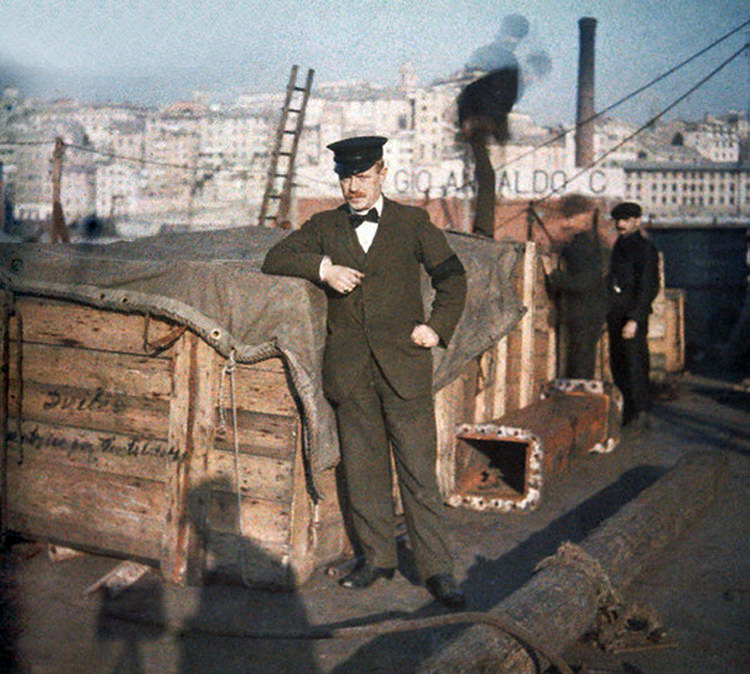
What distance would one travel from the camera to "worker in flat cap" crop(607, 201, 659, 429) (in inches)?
339

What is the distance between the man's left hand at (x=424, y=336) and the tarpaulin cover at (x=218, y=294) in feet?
1.74

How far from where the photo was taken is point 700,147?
3725 inches

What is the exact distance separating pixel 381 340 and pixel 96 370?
1.80 m

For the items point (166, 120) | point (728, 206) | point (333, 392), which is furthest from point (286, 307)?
point (166, 120)

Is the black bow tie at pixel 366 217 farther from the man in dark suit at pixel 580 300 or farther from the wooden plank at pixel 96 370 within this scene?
the man in dark suit at pixel 580 300

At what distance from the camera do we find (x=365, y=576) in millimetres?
4477

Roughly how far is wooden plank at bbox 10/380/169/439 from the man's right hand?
1299 mm

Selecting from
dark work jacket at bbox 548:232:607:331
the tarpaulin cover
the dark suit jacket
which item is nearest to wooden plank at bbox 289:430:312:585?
the tarpaulin cover

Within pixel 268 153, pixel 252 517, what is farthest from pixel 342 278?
pixel 268 153

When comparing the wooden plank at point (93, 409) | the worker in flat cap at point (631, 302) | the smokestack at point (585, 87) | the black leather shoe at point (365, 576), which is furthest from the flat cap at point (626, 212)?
the smokestack at point (585, 87)

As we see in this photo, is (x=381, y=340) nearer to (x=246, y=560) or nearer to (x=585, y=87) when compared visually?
(x=246, y=560)

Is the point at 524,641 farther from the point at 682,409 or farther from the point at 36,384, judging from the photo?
the point at 682,409

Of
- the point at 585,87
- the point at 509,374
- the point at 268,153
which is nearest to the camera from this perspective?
the point at 509,374

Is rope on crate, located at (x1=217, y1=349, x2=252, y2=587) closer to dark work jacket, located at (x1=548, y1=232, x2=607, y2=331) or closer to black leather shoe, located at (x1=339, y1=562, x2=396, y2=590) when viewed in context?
black leather shoe, located at (x1=339, y1=562, x2=396, y2=590)
